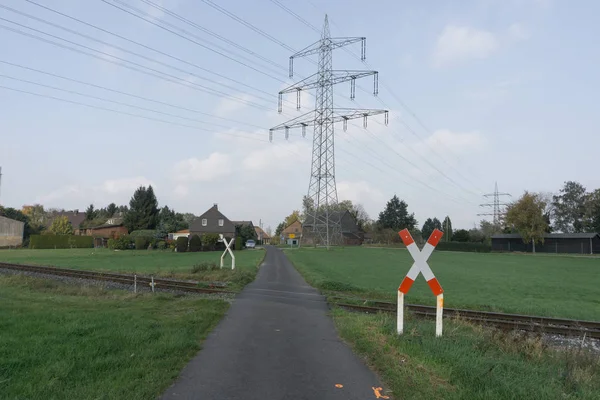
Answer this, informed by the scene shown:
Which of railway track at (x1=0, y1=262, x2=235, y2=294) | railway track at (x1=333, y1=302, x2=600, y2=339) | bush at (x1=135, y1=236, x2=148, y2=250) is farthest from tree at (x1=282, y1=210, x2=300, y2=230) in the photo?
railway track at (x1=333, y1=302, x2=600, y2=339)

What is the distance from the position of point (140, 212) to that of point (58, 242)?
762 inches

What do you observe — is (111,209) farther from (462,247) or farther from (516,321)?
(516,321)

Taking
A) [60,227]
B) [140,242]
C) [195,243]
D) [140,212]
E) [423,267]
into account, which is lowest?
[140,242]

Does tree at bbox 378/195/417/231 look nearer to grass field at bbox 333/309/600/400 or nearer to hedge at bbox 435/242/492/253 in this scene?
hedge at bbox 435/242/492/253

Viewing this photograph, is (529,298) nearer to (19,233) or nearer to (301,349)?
(301,349)

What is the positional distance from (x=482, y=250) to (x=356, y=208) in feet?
199

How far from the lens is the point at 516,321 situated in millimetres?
13500

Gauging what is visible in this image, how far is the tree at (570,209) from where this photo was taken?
342ft

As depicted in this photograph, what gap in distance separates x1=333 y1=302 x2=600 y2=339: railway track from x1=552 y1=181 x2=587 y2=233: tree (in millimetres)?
106868

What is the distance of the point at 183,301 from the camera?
599 inches

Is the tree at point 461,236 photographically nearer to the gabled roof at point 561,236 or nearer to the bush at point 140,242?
the gabled roof at point 561,236

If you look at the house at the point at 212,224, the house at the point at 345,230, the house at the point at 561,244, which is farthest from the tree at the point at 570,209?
the house at the point at 212,224

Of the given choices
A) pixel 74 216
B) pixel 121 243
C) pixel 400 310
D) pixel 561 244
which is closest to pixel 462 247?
pixel 561 244

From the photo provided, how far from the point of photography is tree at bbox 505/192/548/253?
82250 mm
